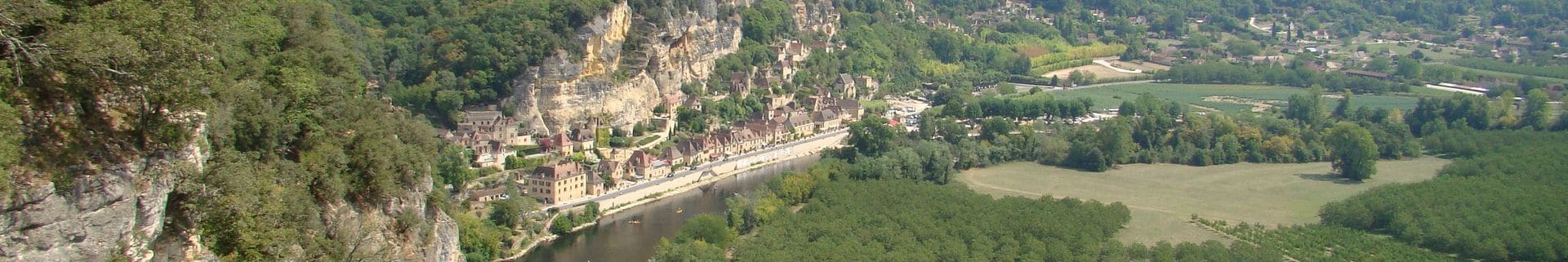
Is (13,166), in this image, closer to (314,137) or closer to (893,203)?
(314,137)

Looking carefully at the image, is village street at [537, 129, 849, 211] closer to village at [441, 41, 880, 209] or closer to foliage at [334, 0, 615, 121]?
village at [441, 41, 880, 209]

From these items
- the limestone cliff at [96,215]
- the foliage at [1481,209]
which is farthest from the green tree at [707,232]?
the limestone cliff at [96,215]

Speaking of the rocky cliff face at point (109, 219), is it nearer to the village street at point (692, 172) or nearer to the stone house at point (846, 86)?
the village street at point (692, 172)

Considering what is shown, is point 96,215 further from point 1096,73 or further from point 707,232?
point 1096,73

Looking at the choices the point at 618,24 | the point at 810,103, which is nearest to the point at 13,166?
the point at 618,24

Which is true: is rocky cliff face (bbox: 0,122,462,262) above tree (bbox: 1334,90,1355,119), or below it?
above

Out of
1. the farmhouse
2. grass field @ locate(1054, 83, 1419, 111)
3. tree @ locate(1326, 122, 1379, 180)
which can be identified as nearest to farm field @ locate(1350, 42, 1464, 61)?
the farmhouse
